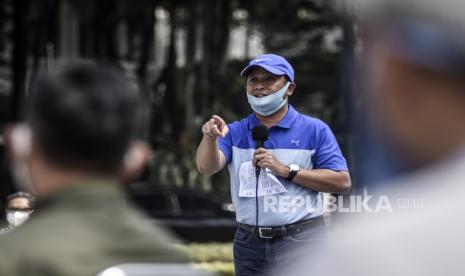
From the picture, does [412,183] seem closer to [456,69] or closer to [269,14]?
[456,69]

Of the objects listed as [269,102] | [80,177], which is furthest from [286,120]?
[80,177]

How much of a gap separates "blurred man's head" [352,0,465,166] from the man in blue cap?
3.79 m

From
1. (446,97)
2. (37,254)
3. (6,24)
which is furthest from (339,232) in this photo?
(6,24)

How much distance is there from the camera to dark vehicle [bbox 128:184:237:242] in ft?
53.4

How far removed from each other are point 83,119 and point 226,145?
3.59m

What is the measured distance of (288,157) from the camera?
5.90 m

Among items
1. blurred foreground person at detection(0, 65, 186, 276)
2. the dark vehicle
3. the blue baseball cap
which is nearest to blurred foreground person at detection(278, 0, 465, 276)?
blurred foreground person at detection(0, 65, 186, 276)

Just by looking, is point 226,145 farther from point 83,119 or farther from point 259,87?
point 83,119

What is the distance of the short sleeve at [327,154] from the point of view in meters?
5.89

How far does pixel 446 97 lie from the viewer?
1.91 meters

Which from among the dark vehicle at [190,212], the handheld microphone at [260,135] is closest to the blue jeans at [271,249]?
the handheld microphone at [260,135]

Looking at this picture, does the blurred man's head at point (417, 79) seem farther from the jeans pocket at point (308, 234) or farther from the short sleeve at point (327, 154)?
the short sleeve at point (327, 154)

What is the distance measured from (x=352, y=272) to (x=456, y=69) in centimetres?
39

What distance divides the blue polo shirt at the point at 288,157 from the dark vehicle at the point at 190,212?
10.1 meters
